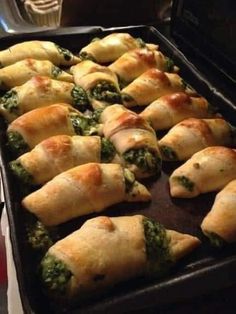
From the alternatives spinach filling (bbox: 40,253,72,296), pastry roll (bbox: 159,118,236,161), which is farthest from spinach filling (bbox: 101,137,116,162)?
spinach filling (bbox: 40,253,72,296)

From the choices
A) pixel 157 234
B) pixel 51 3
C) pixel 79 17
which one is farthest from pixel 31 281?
pixel 51 3

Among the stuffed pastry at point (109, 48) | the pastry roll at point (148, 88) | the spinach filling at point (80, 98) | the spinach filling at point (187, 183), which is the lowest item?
the spinach filling at point (187, 183)

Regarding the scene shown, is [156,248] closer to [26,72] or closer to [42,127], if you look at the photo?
[42,127]

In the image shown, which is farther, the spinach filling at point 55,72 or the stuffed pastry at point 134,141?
the spinach filling at point 55,72

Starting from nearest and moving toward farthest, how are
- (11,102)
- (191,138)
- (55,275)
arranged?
(55,275) → (191,138) → (11,102)

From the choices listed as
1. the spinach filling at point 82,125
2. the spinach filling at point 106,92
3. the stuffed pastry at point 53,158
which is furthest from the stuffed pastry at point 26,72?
the stuffed pastry at point 53,158

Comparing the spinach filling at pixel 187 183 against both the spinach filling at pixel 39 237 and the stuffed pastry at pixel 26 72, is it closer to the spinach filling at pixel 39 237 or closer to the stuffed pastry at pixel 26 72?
the spinach filling at pixel 39 237

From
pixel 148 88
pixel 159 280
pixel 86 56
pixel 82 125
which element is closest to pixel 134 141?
pixel 82 125

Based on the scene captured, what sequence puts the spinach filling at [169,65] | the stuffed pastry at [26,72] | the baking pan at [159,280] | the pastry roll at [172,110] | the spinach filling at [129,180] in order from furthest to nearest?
1. the spinach filling at [169,65]
2. the stuffed pastry at [26,72]
3. the pastry roll at [172,110]
4. the spinach filling at [129,180]
5. the baking pan at [159,280]
